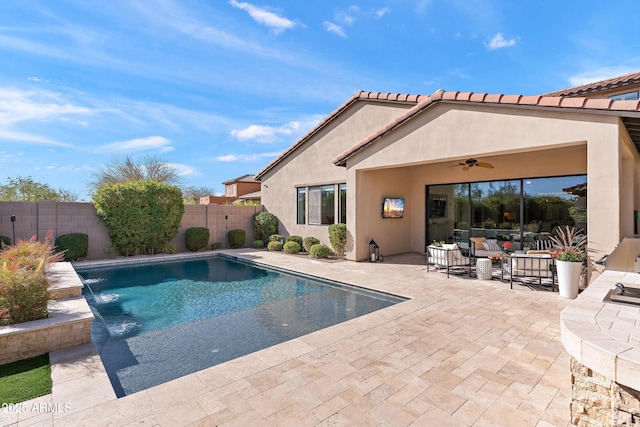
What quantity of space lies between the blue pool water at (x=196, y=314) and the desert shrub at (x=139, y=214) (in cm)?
282

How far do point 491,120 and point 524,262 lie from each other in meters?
4.00

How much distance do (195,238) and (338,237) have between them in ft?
27.5

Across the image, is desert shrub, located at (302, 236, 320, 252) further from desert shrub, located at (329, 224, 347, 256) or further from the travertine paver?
the travertine paver

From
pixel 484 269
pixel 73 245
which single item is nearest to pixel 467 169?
pixel 484 269

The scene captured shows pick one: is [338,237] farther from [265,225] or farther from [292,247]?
[265,225]

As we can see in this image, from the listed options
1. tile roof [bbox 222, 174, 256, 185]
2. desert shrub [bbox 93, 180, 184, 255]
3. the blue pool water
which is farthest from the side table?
tile roof [bbox 222, 174, 256, 185]

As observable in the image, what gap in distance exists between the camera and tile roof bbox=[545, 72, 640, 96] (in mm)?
11523

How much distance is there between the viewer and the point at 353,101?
49.7 ft

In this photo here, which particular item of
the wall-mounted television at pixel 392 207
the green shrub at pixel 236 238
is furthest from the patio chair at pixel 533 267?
the green shrub at pixel 236 238

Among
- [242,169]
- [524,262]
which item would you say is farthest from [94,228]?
[242,169]

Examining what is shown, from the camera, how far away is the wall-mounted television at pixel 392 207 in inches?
538

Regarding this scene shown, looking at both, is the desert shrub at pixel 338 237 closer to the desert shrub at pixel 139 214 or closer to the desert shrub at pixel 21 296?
the desert shrub at pixel 139 214

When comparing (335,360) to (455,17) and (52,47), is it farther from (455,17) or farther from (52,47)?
(52,47)

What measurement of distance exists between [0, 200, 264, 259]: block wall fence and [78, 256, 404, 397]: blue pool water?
282cm
